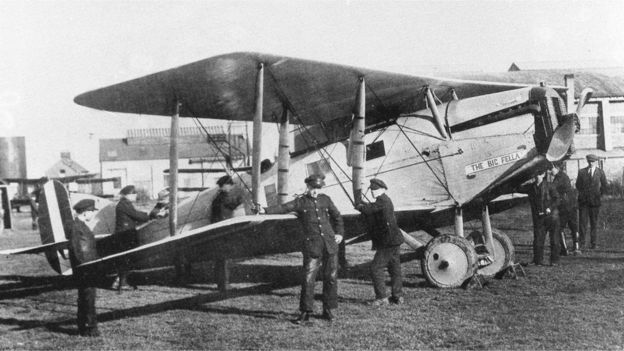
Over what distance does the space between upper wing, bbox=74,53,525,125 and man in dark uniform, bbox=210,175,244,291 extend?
3.72 feet

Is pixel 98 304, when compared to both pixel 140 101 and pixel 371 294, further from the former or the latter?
pixel 371 294

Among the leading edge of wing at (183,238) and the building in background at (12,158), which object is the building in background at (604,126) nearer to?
the leading edge of wing at (183,238)

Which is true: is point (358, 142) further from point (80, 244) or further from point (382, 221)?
point (80, 244)

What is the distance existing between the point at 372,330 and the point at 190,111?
397 cm

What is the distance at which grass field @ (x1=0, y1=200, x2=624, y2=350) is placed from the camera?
5.18 metres

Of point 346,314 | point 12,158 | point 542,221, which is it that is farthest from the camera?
point 12,158

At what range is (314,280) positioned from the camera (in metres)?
6.08

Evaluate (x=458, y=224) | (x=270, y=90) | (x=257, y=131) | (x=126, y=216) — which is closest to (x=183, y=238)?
(x=257, y=131)

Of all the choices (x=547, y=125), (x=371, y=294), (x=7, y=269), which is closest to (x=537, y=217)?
(x=547, y=125)

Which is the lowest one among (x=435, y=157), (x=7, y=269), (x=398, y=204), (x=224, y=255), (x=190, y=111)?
(x=7, y=269)

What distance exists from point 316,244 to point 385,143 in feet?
8.08

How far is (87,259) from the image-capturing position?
5.95 meters

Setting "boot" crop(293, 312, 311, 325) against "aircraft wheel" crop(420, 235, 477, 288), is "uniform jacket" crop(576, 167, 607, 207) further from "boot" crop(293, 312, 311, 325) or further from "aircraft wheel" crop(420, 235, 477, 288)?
"boot" crop(293, 312, 311, 325)

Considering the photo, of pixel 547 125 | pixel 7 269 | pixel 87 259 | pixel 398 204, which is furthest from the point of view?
pixel 7 269
